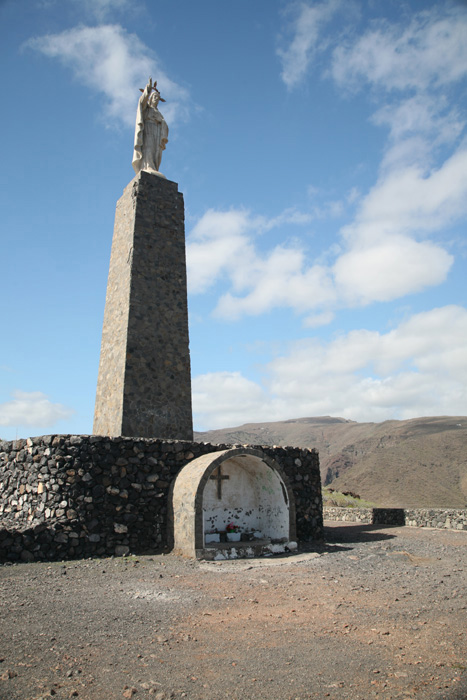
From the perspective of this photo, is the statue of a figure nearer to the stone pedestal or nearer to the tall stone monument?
the tall stone monument

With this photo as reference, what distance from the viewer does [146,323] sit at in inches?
511

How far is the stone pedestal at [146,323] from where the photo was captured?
1239 centimetres

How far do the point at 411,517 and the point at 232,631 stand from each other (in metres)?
13.6

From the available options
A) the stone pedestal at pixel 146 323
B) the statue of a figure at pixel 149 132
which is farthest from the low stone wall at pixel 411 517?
the statue of a figure at pixel 149 132

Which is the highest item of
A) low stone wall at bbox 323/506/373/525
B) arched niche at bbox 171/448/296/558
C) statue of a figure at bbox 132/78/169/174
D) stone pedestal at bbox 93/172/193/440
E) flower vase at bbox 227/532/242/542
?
statue of a figure at bbox 132/78/169/174

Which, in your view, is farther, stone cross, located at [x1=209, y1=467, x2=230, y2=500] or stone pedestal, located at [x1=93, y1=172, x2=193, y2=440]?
stone pedestal, located at [x1=93, y1=172, x2=193, y2=440]

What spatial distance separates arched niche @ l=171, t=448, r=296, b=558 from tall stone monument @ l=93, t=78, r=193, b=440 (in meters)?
1.97

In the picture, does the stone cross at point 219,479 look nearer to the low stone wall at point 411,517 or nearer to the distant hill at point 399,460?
the low stone wall at point 411,517

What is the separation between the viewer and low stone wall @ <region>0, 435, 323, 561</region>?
30.8 ft

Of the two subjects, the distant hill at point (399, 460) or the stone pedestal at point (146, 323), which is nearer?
the stone pedestal at point (146, 323)

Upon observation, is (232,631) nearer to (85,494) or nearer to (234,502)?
(85,494)

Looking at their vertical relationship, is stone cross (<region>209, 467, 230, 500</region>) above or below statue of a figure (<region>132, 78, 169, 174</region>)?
below

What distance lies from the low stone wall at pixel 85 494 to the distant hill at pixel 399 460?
77.4ft

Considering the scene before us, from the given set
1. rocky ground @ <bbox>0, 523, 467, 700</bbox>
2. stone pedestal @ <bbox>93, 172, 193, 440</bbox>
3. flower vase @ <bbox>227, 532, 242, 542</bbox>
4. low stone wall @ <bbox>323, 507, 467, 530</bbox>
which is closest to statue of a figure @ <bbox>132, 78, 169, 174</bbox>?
stone pedestal @ <bbox>93, 172, 193, 440</bbox>
